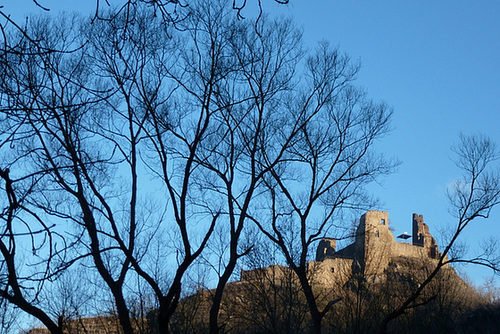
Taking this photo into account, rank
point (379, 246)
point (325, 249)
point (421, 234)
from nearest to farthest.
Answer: point (325, 249), point (379, 246), point (421, 234)

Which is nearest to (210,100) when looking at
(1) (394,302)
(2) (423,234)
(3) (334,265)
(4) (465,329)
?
Result: (1) (394,302)

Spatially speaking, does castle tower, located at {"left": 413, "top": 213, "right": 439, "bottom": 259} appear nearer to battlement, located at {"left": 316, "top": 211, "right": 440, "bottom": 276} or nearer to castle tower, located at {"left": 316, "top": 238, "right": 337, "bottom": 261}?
battlement, located at {"left": 316, "top": 211, "right": 440, "bottom": 276}

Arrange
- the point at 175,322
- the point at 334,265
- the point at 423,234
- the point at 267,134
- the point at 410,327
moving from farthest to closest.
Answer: the point at 423,234 < the point at 334,265 < the point at 175,322 < the point at 410,327 < the point at 267,134

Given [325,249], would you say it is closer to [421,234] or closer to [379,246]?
[379,246]

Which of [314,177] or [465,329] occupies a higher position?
[314,177]

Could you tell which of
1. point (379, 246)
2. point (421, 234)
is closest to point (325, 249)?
point (379, 246)

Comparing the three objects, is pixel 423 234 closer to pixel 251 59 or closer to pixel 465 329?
pixel 465 329

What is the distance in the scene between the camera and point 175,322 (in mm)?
19312

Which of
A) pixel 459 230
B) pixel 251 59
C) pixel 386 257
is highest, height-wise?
pixel 386 257

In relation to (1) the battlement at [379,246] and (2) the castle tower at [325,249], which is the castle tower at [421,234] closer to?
(1) the battlement at [379,246]

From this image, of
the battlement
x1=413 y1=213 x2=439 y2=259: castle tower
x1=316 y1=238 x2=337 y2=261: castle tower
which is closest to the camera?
the battlement

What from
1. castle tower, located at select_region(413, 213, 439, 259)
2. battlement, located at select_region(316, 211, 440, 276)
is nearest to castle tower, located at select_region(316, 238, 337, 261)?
battlement, located at select_region(316, 211, 440, 276)

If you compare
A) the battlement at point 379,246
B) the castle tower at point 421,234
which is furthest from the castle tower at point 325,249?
the castle tower at point 421,234

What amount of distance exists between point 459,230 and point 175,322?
8575mm
